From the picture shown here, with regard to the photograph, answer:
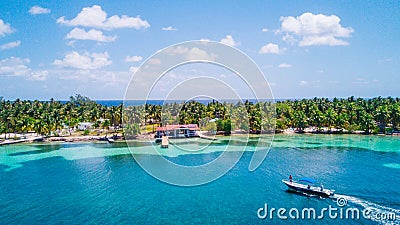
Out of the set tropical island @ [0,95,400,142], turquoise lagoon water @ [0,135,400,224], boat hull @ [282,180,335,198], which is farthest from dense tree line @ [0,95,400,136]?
boat hull @ [282,180,335,198]

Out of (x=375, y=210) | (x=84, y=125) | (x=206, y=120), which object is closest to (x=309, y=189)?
(x=375, y=210)

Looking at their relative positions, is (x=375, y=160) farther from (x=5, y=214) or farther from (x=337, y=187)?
(x=5, y=214)

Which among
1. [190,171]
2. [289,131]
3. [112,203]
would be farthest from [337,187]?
[289,131]

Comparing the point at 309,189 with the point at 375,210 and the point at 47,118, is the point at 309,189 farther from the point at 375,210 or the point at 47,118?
the point at 47,118

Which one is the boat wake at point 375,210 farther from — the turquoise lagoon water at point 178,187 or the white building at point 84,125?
the white building at point 84,125

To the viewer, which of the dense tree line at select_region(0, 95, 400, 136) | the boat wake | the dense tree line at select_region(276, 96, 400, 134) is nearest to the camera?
the boat wake

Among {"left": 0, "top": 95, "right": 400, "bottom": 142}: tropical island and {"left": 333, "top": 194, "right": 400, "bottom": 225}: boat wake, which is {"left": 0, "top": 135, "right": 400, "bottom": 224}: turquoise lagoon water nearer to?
{"left": 333, "top": 194, "right": 400, "bottom": 225}: boat wake
